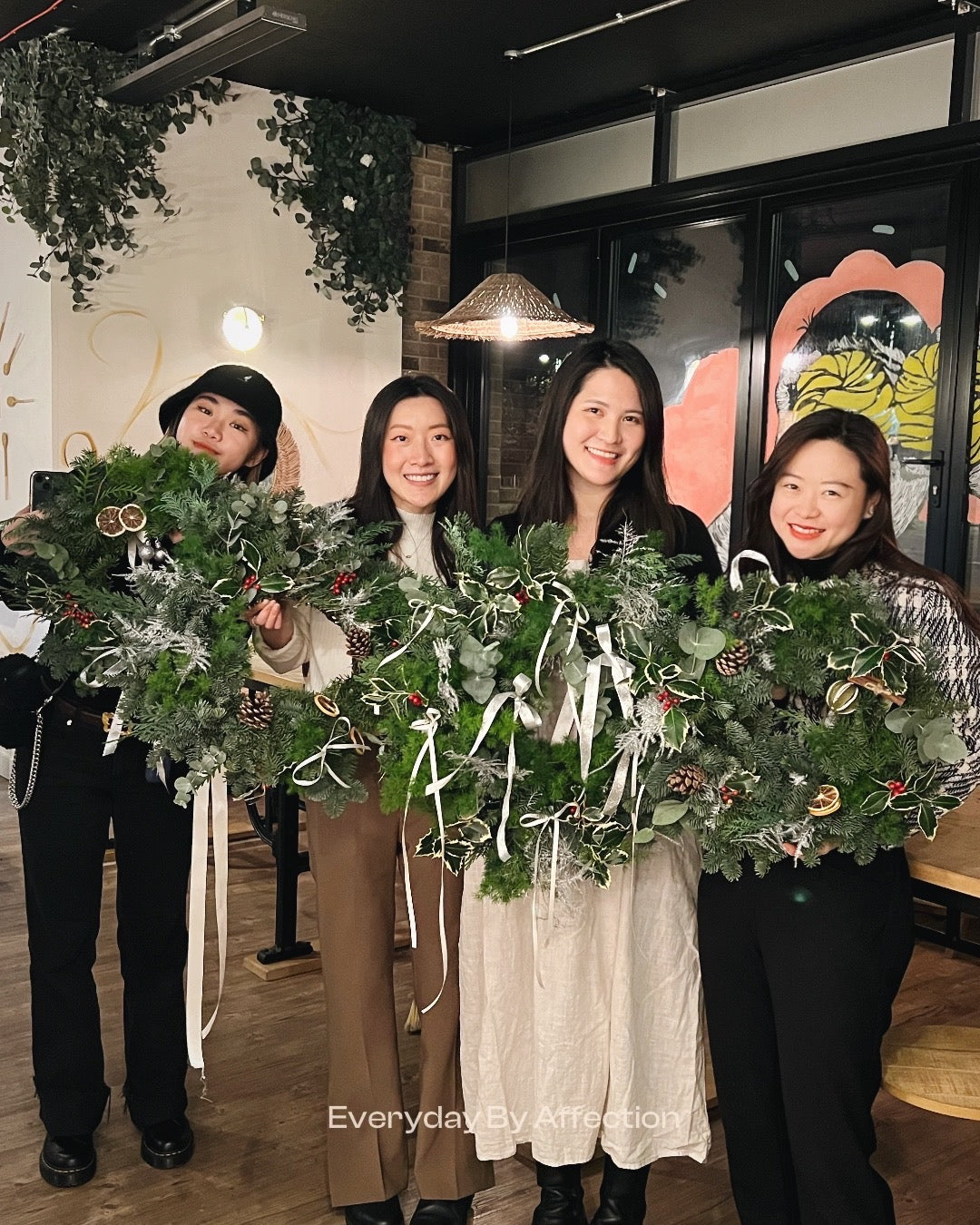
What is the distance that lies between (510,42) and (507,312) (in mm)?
1214

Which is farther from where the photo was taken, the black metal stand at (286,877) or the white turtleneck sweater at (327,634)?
the black metal stand at (286,877)

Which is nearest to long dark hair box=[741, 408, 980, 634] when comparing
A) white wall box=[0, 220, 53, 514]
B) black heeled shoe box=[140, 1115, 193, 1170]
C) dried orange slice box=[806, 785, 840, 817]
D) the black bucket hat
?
dried orange slice box=[806, 785, 840, 817]

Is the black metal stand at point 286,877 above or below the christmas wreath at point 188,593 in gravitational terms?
Answer: below

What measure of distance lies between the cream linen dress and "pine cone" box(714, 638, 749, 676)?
16.8 inches

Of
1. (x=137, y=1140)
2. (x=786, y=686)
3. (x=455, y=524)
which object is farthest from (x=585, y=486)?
(x=137, y=1140)

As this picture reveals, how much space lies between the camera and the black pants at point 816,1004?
74.5 inches

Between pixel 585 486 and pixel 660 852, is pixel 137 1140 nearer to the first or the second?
pixel 660 852

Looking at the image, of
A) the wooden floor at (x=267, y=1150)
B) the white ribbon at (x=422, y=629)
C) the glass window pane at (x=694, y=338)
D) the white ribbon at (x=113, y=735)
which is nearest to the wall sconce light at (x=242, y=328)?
the glass window pane at (x=694, y=338)

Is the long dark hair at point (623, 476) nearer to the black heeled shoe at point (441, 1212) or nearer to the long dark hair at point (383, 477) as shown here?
the long dark hair at point (383, 477)

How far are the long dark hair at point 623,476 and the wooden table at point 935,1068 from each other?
0.98 m

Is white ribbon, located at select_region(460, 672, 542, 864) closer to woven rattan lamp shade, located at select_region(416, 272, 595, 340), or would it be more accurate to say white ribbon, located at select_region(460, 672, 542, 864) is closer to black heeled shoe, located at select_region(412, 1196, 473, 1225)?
black heeled shoe, located at select_region(412, 1196, 473, 1225)

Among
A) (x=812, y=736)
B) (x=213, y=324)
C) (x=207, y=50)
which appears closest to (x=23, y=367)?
(x=213, y=324)

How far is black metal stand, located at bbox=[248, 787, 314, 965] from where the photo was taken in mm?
3662

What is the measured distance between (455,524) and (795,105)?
142 inches
